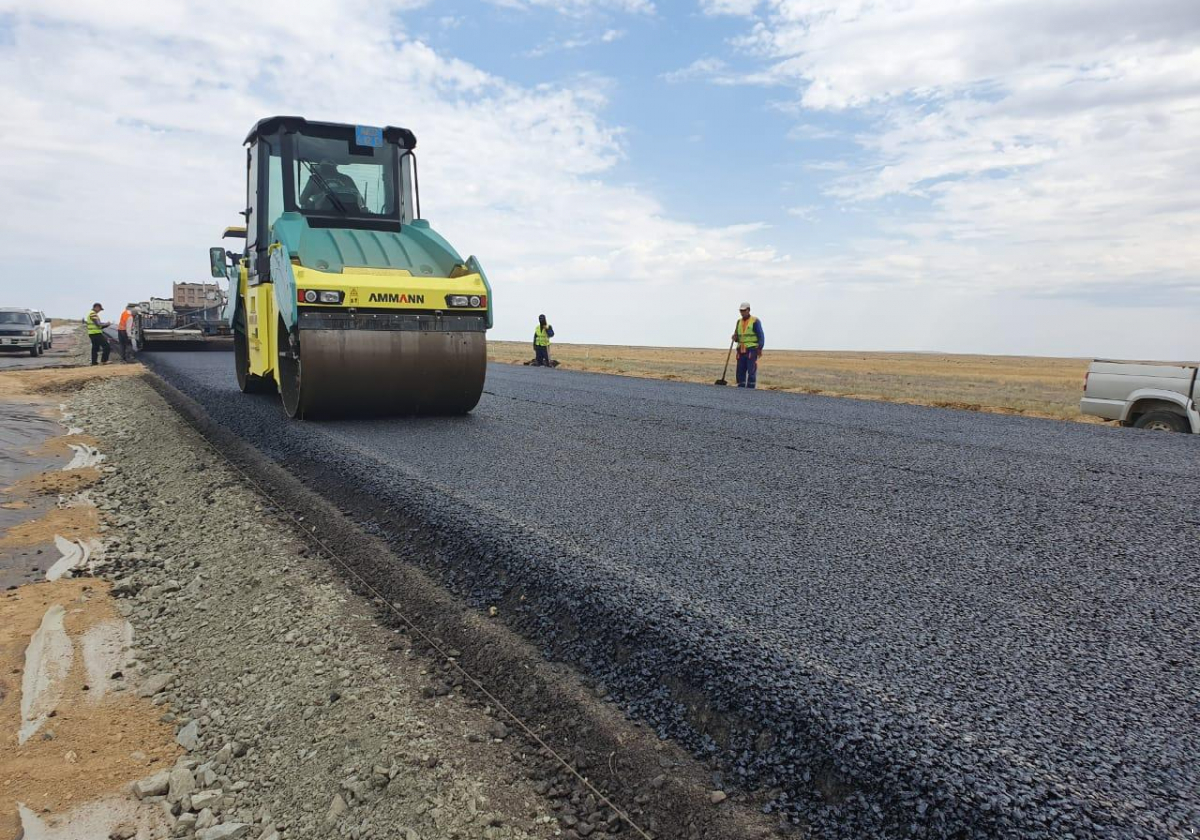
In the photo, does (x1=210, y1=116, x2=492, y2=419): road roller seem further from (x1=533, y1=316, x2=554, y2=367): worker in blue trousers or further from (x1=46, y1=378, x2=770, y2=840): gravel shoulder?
(x1=533, y1=316, x2=554, y2=367): worker in blue trousers

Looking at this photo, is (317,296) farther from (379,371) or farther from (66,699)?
(66,699)

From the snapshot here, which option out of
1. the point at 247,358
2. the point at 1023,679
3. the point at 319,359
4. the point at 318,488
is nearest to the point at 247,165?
the point at 247,358

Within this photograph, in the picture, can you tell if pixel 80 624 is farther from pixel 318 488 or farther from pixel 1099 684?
pixel 1099 684

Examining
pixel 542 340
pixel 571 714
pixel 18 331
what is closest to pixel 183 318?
pixel 18 331

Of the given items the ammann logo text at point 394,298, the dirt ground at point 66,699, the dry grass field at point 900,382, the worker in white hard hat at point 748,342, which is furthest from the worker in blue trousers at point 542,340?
the dirt ground at point 66,699

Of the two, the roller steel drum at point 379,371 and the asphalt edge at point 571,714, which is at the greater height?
the roller steel drum at point 379,371

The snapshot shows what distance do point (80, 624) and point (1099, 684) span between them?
4.86 metres

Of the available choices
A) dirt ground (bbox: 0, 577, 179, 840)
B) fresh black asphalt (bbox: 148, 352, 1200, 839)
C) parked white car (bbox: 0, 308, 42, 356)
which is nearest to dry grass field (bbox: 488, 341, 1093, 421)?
fresh black asphalt (bbox: 148, 352, 1200, 839)

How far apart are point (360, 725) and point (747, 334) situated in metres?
Result: 13.0

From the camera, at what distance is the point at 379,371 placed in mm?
7816

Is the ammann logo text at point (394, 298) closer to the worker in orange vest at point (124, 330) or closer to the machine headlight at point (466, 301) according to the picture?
the machine headlight at point (466, 301)

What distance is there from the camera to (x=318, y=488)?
6098 mm

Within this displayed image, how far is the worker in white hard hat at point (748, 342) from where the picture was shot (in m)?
15.0

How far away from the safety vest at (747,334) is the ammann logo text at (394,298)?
866 cm
